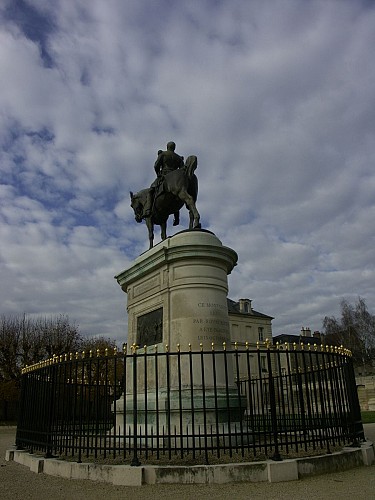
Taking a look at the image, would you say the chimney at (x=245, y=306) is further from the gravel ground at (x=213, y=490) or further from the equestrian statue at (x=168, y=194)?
the gravel ground at (x=213, y=490)

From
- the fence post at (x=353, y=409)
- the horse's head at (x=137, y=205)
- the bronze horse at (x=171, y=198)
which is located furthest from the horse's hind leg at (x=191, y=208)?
the fence post at (x=353, y=409)

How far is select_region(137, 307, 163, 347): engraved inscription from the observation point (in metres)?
10.2

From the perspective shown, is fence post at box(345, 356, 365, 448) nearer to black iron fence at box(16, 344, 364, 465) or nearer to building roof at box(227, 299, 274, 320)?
black iron fence at box(16, 344, 364, 465)

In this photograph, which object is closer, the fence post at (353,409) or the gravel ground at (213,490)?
the gravel ground at (213,490)

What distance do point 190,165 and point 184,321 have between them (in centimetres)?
422

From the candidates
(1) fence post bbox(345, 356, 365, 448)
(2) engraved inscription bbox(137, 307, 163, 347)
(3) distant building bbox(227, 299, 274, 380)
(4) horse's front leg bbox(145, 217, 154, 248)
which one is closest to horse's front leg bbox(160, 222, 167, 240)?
(4) horse's front leg bbox(145, 217, 154, 248)

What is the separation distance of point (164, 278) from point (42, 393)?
11.7 ft

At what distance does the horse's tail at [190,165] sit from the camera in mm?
11562

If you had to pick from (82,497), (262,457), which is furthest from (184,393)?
(82,497)

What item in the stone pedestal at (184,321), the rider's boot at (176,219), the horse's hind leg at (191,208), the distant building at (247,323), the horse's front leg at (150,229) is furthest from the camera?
the distant building at (247,323)

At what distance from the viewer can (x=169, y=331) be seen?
9734 millimetres

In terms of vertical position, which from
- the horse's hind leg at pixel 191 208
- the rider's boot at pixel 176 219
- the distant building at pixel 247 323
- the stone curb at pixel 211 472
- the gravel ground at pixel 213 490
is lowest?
the gravel ground at pixel 213 490

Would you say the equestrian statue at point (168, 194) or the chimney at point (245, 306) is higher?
the chimney at point (245, 306)

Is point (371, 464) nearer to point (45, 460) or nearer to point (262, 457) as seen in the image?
point (262, 457)
